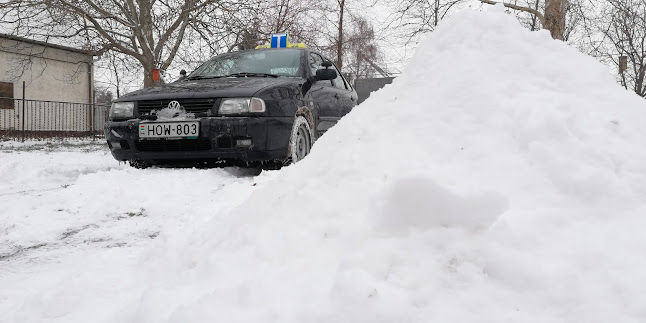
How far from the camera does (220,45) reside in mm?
14156

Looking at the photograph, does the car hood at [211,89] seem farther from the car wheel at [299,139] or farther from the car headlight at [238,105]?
the car wheel at [299,139]

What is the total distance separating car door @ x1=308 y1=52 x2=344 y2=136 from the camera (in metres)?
5.27

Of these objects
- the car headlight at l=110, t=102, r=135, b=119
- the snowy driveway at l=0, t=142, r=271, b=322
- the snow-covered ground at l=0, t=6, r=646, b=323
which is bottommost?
the snowy driveway at l=0, t=142, r=271, b=322

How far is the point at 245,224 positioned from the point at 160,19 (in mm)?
13036

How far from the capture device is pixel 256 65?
5.33m

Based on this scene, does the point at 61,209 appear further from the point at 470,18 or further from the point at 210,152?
the point at 470,18

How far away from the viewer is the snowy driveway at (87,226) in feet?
5.87

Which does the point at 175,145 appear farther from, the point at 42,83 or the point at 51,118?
the point at 42,83

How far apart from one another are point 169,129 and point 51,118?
565 inches

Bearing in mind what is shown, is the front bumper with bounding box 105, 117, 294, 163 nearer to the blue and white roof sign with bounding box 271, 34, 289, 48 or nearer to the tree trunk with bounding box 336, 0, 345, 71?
the blue and white roof sign with bounding box 271, 34, 289, 48

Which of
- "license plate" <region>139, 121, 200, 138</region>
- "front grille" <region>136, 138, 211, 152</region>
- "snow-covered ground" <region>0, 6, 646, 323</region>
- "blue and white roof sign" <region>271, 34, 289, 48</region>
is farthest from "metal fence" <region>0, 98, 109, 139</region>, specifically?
"snow-covered ground" <region>0, 6, 646, 323</region>

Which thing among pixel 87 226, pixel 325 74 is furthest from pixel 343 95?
pixel 87 226

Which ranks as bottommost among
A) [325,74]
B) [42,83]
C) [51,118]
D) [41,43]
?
[51,118]

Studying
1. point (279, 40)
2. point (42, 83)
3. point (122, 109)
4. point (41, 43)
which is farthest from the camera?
point (42, 83)
